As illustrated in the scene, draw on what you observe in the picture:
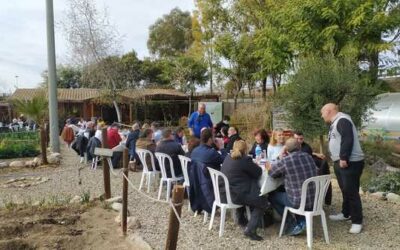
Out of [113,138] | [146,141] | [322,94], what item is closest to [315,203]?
[146,141]

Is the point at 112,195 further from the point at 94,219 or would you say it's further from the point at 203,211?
the point at 203,211

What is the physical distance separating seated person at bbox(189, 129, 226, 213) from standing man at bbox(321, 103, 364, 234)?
1589 millimetres

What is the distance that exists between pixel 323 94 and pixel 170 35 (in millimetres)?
35408

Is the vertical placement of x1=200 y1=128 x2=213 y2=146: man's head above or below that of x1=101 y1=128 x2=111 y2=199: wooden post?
above

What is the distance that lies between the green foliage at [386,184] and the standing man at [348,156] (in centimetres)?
241

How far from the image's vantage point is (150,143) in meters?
9.16

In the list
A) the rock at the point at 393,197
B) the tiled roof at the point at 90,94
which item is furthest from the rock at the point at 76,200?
the tiled roof at the point at 90,94

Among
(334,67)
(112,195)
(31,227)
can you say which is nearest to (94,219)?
(31,227)

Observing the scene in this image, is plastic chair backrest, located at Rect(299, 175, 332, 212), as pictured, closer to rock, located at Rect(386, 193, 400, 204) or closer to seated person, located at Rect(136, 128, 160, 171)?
rock, located at Rect(386, 193, 400, 204)

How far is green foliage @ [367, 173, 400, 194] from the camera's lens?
25.4 feet

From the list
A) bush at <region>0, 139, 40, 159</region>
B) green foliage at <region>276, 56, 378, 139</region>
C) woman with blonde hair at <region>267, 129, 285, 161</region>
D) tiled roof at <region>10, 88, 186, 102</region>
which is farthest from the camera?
tiled roof at <region>10, 88, 186, 102</region>

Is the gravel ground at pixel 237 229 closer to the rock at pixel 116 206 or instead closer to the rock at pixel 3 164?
the rock at pixel 116 206

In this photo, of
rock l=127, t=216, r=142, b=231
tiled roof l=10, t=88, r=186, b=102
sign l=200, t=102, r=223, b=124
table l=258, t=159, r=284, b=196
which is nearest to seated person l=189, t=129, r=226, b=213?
table l=258, t=159, r=284, b=196

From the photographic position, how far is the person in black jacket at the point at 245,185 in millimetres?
5312
